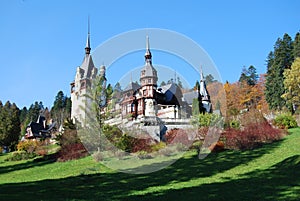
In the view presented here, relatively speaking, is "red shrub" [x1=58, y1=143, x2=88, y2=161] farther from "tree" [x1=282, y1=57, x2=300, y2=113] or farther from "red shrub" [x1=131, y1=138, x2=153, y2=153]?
"tree" [x1=282, y1=57, x2=300, y2=113]

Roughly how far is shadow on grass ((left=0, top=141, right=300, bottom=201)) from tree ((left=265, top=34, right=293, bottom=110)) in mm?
33164

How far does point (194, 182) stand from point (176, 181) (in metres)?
0.82

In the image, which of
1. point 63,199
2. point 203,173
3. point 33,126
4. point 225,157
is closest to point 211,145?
point 225,157

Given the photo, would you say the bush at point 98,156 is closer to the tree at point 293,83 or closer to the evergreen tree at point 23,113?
the tree at point 293,83

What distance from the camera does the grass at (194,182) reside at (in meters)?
9.98

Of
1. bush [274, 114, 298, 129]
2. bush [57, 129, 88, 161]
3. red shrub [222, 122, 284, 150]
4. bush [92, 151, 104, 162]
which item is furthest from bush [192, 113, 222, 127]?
bush [92, 151, 104, 162]

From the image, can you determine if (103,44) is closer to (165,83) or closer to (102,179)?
(102,179)

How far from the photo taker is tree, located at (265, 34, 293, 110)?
4768 cm

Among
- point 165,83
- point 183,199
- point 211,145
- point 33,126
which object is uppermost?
point 165,83

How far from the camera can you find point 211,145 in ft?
70.4

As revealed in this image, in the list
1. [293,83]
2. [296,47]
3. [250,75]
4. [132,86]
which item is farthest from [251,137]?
[250,75]

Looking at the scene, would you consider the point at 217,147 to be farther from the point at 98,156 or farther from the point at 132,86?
the point at 132,86

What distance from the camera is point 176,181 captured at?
501 inches

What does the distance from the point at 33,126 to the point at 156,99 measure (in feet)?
107
